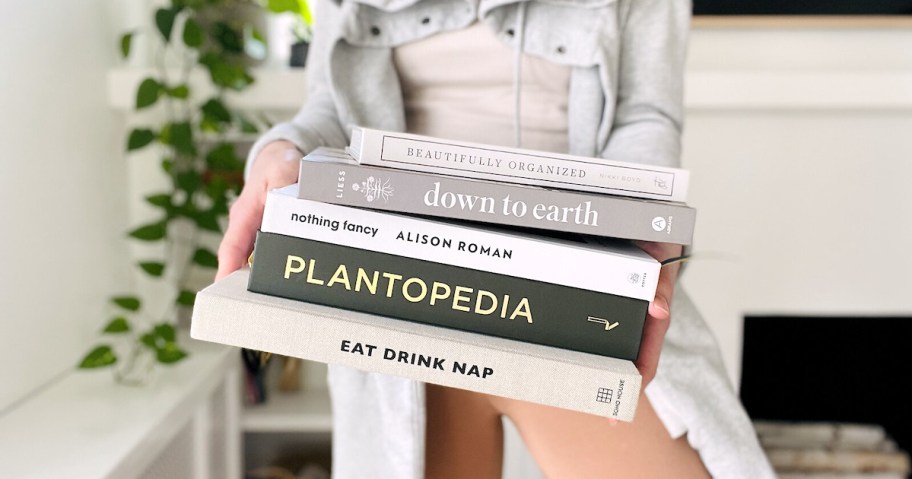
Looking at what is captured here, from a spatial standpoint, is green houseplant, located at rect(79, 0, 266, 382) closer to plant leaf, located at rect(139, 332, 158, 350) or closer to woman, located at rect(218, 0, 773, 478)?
plant leaf, located at rect(139, 332, 158, 350)

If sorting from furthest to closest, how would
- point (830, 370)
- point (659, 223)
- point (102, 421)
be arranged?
point (830, 370), point (102, 421), point (659, 223)

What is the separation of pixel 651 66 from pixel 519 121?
0.16m

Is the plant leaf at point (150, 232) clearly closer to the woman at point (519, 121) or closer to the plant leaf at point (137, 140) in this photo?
the plant leaf at point (137, 140)

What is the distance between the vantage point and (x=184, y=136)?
3.87 feet

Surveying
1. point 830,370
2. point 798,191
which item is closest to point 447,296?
point 798,191

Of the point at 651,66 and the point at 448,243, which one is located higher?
the point at 651,66

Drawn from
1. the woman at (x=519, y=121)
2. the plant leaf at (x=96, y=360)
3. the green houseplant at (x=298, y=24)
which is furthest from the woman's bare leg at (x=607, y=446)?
the green houseplant at (x=298, y=24)

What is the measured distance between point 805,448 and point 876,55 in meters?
0.78

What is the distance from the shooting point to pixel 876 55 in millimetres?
1373

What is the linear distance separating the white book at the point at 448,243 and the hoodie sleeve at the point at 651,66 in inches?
11.7

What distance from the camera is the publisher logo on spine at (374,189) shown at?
1.73ft

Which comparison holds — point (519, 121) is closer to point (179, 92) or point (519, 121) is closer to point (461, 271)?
point (461, 271)

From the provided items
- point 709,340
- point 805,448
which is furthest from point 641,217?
point 805,448

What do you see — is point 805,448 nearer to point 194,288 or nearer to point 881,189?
point 881,189
